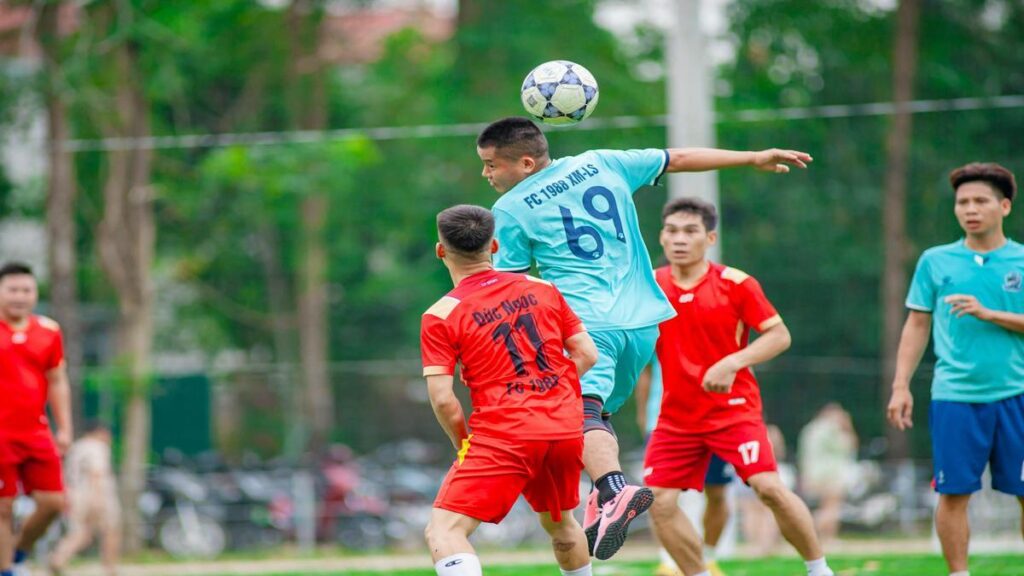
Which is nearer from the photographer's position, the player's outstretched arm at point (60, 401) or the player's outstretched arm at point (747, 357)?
the player's outstretched arm at point (747, 357)

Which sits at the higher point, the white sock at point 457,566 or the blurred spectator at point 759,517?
the white sock at point 457,566

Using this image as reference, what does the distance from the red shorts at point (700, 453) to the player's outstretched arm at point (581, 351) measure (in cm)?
170

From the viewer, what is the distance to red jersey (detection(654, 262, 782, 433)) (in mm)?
6781

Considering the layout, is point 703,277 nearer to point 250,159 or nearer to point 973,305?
point 973,305

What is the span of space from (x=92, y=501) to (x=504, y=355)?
8557 mm

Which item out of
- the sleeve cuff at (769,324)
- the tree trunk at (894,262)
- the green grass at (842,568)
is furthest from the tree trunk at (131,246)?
the sleeve cuff at (769,324)

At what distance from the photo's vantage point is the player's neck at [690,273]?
698 cm

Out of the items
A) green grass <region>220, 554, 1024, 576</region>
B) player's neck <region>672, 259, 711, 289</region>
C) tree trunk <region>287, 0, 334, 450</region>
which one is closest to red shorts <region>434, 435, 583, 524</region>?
player's neck <region>672, 259, 711, 289</region>

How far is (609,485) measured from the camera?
17.6 feet

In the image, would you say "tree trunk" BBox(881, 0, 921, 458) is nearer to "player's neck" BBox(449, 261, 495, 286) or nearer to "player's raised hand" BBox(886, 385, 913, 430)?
"player's raised hand" BBox(886, 385, 913, 430)

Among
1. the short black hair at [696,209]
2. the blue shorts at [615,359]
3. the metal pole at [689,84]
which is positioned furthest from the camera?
the metal pole at [689,84]

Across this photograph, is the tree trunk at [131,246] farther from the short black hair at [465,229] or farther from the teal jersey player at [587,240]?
the short black hair at [465,229]

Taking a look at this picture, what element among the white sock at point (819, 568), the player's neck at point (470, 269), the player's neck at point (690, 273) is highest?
the player's neck at point (470, 269)

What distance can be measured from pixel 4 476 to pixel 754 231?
8.18 m
